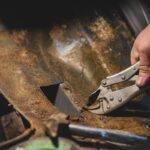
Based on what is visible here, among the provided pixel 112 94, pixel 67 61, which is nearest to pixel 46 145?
pixel 112 94

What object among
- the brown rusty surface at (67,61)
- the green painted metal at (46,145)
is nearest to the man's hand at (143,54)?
the brown rusty surface at (67,61)

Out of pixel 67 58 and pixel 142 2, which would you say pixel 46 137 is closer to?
pixel 67 58

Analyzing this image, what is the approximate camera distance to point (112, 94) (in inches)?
57.2

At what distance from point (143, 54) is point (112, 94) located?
18 centimetres

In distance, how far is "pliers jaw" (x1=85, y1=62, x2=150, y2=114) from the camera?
4.64 feet

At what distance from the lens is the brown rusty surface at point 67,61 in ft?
4.73

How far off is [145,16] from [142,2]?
0.21 ft

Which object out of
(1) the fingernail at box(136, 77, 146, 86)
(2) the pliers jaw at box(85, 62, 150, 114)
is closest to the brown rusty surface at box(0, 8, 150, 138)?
(2) the pliers jaw at box(85, 62, 150, 114)

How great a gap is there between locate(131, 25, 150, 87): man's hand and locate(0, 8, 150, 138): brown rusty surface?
0.15 m

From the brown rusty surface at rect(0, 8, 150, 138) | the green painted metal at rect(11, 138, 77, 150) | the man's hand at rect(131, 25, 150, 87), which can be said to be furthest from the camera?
the brown rusty surface at rect(0, 8, 150, 138)

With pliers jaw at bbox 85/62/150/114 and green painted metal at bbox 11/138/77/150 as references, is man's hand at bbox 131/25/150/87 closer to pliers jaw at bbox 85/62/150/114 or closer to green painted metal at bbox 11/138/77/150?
pliers jaw at bbox 85/62/150/114

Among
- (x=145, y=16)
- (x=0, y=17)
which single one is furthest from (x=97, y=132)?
(x=0, y=17)

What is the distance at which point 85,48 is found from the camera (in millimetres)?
1703

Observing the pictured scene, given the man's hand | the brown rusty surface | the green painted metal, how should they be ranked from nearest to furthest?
1. the green painted metal
2. the man's hand
3. the brown rusty surface
